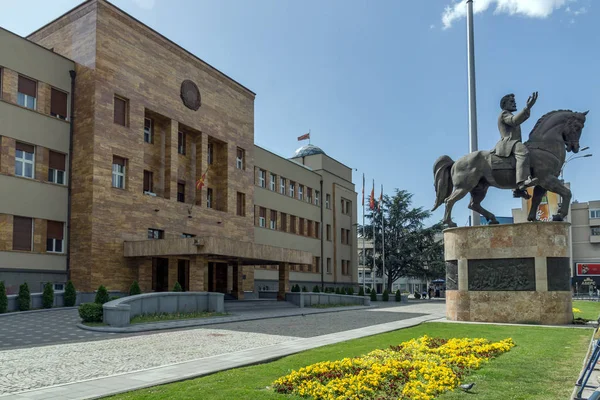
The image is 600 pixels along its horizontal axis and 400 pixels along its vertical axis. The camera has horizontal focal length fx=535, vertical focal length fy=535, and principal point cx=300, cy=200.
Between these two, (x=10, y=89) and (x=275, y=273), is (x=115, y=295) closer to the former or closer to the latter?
(x=10, y=89)

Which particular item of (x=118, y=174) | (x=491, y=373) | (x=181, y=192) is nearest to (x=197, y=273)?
(x=118, y=174)

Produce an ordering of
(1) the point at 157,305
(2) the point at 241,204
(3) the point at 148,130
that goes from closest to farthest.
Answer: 1. (1) the point at 157,305
2. (3) the point at 148,130
3. (2) the point at 241,204

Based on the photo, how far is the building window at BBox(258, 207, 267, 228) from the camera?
45681mm

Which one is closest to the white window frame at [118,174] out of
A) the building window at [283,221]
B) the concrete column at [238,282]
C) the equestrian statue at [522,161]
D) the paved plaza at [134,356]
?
the concrete column at [238,282]

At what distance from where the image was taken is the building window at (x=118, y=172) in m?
30.2

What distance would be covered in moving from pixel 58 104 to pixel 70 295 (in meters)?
10.6

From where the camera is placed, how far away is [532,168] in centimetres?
1877

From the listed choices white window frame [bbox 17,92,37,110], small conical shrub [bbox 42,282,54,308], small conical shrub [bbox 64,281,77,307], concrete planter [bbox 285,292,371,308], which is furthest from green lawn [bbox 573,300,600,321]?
white window frame [bbox 17,92,37,110]

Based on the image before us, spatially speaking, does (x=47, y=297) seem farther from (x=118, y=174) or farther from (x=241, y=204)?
(x=241, y=204)

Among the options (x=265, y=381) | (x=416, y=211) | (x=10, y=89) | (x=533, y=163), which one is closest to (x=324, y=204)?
(x=416, y=211)

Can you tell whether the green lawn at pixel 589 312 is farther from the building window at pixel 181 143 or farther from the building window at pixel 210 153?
the building window at pixel 210 153

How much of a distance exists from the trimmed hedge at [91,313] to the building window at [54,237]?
32.4 feet

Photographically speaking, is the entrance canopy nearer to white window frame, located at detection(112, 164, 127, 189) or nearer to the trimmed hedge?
white window frame, located at detection(112, 164, 127, 189)

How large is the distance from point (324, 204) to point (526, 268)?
38479 millimetres
